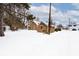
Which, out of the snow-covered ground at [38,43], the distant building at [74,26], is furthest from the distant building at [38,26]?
the distant building at [74,26]

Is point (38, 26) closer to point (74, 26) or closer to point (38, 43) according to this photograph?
point (38, 43)

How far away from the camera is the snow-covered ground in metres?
2.21

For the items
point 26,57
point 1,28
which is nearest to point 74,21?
point 26,57

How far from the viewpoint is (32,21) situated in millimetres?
2311

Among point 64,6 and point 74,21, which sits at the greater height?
point 64,6

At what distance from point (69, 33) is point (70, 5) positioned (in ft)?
1.06

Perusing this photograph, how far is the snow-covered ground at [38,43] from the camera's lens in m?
2.21

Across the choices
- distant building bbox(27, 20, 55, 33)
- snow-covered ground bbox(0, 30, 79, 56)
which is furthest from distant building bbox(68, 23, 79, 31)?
distant building bbox(27, 20, 55, 33)

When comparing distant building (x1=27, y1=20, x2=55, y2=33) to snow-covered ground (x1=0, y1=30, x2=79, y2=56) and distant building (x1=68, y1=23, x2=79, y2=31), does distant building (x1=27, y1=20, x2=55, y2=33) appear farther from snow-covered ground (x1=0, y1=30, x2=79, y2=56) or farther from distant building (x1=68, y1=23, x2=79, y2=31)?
distant building (x1=68, y1=23, x2=79, y2=31)

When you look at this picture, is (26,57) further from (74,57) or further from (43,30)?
(74,57)

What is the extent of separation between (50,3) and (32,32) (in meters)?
0.40

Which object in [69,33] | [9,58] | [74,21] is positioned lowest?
[9,58]

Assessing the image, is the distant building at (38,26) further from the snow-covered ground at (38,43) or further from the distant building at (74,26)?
the distant building at (74,26)

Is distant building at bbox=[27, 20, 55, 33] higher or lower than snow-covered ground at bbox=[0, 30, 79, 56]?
higher
